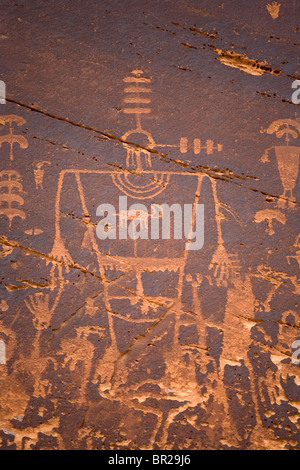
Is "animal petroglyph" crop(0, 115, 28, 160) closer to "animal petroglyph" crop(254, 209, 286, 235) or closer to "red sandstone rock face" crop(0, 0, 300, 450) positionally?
"red sandstone rock face" crop(0, 0, 300, 450)

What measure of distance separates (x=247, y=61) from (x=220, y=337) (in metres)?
1.44

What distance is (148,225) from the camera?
1.80 meters

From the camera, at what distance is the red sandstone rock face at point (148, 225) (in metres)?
1.74

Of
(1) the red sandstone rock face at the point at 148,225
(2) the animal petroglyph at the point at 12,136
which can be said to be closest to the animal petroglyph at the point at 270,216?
(1) the red sandstone rock face at the point at 148,225

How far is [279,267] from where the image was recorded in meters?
1.80

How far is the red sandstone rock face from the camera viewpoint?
5.70 feet

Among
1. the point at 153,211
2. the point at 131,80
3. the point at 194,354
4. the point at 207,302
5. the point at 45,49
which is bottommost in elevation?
the point at 194,354

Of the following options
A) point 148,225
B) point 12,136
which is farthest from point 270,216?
point 12,136

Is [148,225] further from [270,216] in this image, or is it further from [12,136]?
[12,136]

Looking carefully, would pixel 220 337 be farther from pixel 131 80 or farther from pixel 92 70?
pixel 92 70

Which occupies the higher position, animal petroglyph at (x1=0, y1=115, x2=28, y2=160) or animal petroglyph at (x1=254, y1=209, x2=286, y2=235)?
animal petroglyph at (x1=0, y1=115, x2=28, y2=160)

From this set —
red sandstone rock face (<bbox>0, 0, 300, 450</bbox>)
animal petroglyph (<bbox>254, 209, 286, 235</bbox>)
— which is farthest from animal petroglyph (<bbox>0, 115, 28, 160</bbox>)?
animal petroglyph (<bbox>254, 209, 286, 235</bbox>)

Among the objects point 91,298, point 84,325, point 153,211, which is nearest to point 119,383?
point 84,325

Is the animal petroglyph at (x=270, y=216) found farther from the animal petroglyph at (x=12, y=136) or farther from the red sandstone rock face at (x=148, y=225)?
the animal petroglyph at (x=12, y=136)
